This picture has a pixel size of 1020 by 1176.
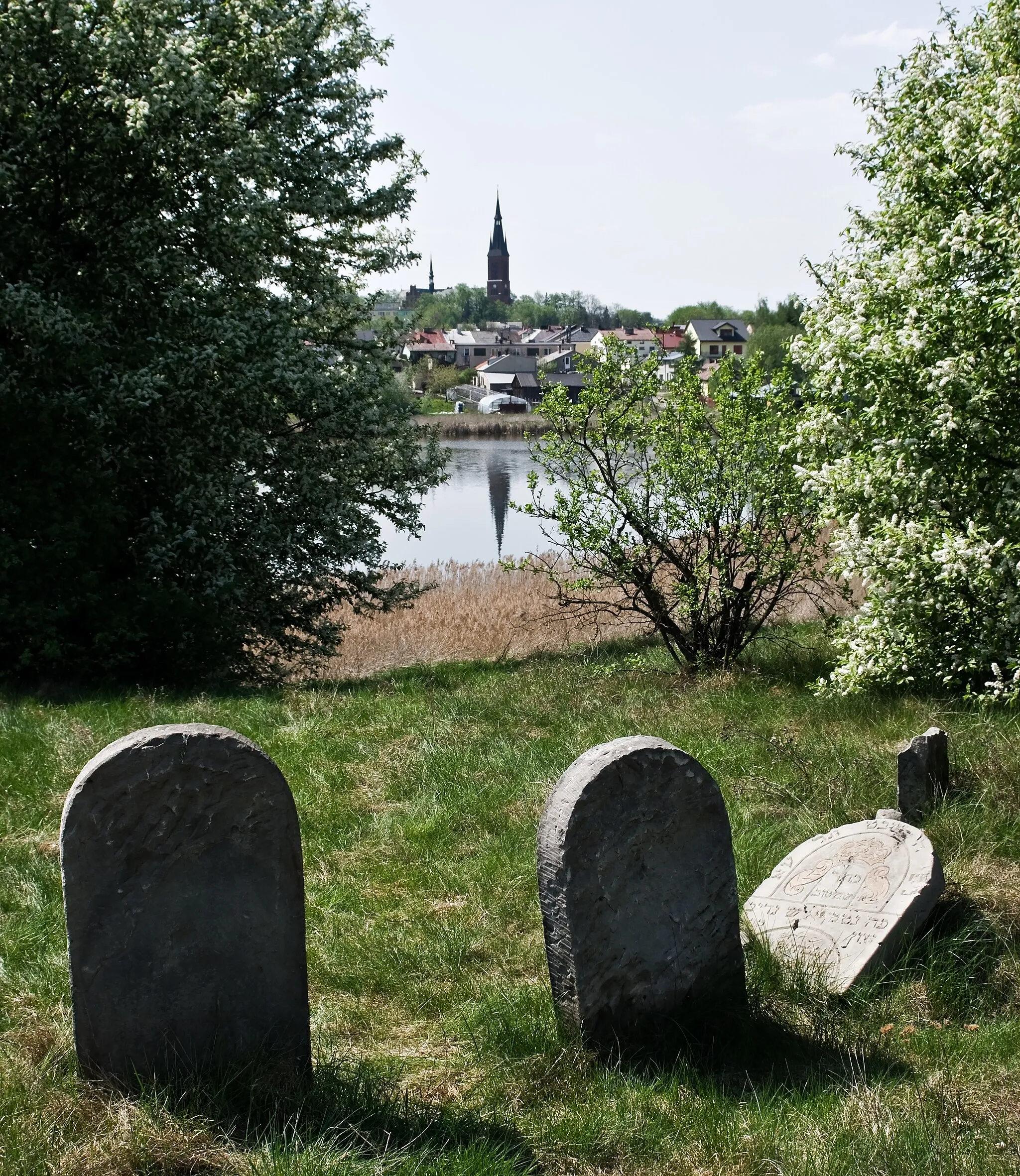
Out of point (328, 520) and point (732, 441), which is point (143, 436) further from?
point (732, 441)

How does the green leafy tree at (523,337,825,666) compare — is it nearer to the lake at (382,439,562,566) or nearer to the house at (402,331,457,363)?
the lake at (382,439,562,566)

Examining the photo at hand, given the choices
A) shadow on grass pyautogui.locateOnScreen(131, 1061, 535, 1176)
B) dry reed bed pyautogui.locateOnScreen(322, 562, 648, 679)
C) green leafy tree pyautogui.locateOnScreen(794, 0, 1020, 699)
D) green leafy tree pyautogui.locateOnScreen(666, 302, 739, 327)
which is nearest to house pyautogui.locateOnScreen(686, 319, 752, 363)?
green leafy tree pyautogui.locateOnScreen(666, 302, 739, 327)

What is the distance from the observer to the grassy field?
3.32m

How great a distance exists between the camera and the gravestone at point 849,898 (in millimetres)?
4672

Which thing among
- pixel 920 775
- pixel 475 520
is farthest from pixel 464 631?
pixel 475 520

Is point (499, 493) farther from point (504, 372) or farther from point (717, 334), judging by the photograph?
point (504, 372)

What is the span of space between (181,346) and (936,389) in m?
8.08

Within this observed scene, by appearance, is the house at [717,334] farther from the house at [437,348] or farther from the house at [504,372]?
the house at [437,348]

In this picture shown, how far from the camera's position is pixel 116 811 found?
11.3 ft

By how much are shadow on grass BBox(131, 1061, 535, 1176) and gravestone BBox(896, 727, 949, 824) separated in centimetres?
332

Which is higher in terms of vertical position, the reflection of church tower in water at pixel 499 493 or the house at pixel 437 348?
the house at pixel 437 348

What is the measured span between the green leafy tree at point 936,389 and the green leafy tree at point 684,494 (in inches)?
30.3

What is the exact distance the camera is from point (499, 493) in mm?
39719

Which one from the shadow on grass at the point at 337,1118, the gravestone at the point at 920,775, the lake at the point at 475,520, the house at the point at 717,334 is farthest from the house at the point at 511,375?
the shadow on grass at the point at 337,1118
